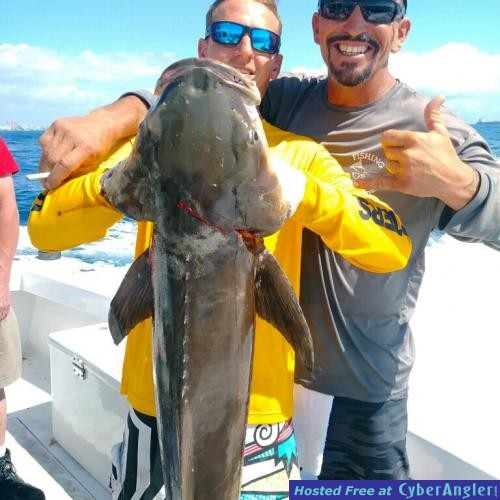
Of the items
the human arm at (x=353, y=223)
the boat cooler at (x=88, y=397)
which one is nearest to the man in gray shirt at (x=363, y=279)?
the human arm at (x=353, y=223)

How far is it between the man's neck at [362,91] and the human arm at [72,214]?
1399 millimetres

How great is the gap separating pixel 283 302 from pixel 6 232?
131 inches

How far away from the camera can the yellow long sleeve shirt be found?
6.70ft

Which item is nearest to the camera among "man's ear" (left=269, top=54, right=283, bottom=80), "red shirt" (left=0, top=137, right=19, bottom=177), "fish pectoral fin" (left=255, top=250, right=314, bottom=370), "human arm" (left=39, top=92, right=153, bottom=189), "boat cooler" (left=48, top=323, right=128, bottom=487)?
"fish pectoral fin" (left=255, top=250, right=314, bottom=370)

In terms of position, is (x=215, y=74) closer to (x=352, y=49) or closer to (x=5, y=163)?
(x=352, y=49)

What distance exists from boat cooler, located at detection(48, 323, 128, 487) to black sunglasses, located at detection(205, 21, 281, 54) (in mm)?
2467

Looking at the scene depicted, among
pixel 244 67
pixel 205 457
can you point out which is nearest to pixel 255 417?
pixel 205 457

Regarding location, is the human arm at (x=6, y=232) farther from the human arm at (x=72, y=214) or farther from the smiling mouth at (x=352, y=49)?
the smiling mouth at (x=352, y=49)

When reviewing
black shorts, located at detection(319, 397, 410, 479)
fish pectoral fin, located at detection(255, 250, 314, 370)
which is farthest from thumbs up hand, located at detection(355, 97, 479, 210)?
black shorts, located at detection(319, 397, 410, 479)

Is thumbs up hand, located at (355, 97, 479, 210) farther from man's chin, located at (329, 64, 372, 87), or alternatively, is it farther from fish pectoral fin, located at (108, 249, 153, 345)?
fish pectoral fin, located at (108, 249, 153, 345)

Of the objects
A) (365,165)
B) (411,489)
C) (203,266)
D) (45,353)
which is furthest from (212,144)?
(45,353)

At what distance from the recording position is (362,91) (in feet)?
9.59

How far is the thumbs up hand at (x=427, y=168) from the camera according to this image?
227cm

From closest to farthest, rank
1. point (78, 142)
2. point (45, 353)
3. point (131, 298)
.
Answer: point (131, 298)
point (78, 142)
point (45, 353)
